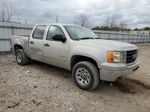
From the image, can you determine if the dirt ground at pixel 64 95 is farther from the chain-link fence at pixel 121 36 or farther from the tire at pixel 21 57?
the chain-link fence at pixel 121 36

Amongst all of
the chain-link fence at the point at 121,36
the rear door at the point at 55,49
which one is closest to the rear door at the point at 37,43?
the rear door at the point at 55,49

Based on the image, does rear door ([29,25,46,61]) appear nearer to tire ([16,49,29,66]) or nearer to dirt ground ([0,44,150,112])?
tire ([16,49,29,66])

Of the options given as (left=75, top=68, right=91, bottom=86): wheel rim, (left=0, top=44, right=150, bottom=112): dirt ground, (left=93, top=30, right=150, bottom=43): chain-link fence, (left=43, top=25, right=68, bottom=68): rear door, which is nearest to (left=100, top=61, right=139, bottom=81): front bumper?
(left=75, top=68, right=91, bottom=86): wheel rim

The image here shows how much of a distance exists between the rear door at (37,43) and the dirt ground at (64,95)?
0.82 metres

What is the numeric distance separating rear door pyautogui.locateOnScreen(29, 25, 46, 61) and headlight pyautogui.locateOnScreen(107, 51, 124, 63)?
2.62 meters

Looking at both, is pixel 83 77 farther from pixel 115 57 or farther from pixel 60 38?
pixel 60 38

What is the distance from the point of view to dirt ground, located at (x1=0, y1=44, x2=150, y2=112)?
2.81 meters

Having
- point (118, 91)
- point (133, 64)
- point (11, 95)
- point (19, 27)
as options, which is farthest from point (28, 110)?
point (19, 27)

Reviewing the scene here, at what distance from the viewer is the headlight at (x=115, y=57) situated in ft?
10.0

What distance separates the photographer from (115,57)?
10.1 feet

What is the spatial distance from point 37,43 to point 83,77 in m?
2.30

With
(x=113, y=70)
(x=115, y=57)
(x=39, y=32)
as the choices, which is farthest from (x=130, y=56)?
(x=39, y=32)

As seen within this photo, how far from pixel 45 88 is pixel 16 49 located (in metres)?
3.31

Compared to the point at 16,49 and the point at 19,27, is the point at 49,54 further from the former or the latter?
the point at 19,27
